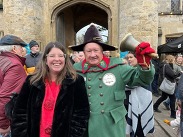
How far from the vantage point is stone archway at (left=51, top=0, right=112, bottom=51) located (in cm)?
1108

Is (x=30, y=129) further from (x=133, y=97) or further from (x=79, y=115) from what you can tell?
(x=133, y=97)

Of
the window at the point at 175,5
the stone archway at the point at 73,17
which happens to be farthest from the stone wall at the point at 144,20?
the window at the point at 175,5

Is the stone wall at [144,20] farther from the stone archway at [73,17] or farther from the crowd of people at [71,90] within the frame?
the crowd of people at [71,90]

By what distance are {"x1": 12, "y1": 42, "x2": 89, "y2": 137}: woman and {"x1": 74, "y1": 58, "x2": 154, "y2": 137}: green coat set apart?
3.9 inches

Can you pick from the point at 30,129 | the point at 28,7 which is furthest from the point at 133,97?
the point at 28,7

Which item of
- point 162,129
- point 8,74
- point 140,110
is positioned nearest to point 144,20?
point 162,129

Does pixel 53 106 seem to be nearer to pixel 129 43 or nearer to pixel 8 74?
pixel 8 74

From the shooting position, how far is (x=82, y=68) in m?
2.33

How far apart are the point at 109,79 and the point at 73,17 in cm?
1461

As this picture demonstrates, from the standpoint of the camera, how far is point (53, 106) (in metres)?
2.04

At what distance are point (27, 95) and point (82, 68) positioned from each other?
58 centimetres

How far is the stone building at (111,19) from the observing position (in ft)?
30.3

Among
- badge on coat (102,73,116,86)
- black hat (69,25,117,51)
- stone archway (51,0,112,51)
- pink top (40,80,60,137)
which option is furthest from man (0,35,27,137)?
stone archway (51,0,112,51)

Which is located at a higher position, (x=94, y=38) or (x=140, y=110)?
(x=94, y=38)
